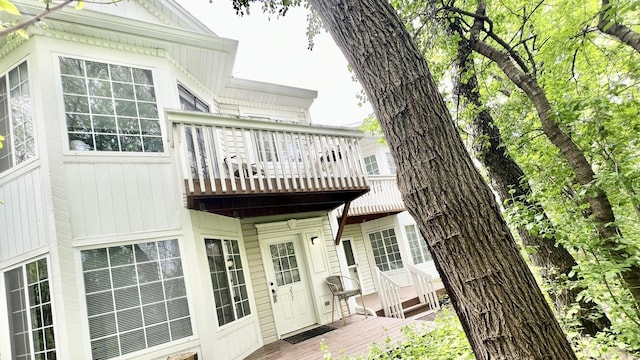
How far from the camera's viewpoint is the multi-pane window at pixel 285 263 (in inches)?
258

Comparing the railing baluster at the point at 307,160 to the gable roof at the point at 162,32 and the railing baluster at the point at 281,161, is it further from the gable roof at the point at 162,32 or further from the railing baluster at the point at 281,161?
the gable roof at the point at 162,32

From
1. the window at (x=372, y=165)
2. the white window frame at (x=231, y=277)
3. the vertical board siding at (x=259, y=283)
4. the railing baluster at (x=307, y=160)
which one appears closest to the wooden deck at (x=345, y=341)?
the vertical board siding at (x=259, y=283)

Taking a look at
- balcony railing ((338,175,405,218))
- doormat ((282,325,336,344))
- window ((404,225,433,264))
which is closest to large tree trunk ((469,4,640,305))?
doormat ((282,325,336,344))

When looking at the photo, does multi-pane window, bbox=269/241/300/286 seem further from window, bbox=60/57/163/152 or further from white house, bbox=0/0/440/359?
window, bbox=60/57/163/152

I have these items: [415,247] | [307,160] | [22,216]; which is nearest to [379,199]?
[415,247]

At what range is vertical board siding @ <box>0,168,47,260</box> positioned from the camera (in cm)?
423

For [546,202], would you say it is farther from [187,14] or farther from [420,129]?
[187,14]

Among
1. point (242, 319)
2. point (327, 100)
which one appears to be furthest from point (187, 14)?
point (327, 100)

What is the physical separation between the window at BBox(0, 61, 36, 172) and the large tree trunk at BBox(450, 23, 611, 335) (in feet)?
18.9

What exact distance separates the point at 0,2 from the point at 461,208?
1940 millimetres

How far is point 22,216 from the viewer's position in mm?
4387

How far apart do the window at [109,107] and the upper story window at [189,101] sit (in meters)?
0.63

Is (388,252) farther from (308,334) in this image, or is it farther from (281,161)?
(281,161)

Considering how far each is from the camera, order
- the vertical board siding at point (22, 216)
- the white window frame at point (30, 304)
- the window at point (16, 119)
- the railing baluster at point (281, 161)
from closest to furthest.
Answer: the white window frame at point (30, 304), the vertical board siding at point (22, 216), the window at point (16, 119), the railing baluster at point (281, 161)
